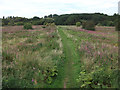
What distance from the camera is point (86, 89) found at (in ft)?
14.6

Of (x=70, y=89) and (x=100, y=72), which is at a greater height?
(x=100, y=72)

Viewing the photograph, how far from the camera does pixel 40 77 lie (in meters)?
5.12

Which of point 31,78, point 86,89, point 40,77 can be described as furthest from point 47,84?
point 86,89

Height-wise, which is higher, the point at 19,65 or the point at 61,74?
the point at 19,65

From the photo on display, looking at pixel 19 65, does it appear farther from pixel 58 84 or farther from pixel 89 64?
pixel 89 64

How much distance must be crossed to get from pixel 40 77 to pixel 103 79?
2.96 m

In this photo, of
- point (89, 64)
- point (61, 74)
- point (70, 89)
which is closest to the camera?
point (70, 89)

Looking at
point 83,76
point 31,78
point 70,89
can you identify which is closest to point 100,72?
point 83,76

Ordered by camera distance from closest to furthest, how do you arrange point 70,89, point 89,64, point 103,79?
point 70,89 < point 103,79 < point 89,64

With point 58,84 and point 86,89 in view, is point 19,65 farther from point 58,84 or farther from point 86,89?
point 86,89

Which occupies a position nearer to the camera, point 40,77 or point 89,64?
point 40,77

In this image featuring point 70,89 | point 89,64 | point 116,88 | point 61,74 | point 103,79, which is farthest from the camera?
point 89,64

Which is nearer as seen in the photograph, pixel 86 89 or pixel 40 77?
pixel 86 89

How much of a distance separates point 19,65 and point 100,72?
4.41 metres
